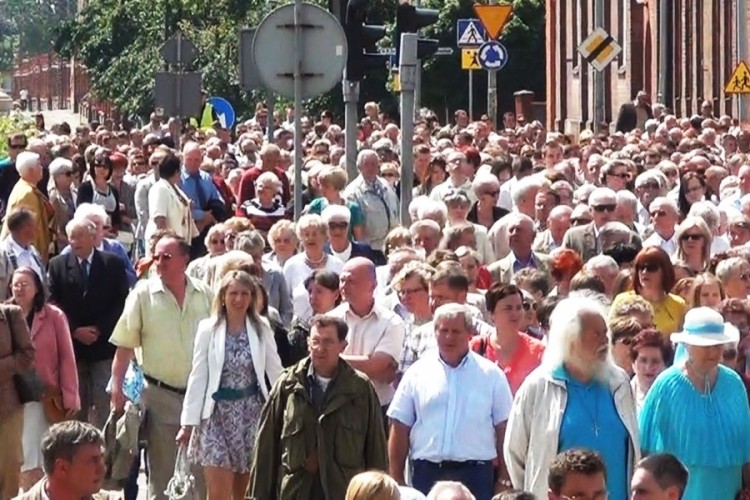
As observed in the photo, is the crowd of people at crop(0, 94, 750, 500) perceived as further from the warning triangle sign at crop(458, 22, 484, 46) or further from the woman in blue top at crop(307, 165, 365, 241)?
the warning triangle sign at crop(458, 22, 484, 46)

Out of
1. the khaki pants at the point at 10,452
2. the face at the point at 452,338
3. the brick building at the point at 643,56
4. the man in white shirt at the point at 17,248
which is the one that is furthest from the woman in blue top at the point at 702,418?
the brick building at the point at 643,56

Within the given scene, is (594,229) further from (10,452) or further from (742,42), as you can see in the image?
(742,42)

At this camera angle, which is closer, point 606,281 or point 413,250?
point 606,281

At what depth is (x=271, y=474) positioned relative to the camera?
11.8 m

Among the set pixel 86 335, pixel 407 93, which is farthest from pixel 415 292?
pixel 407 93

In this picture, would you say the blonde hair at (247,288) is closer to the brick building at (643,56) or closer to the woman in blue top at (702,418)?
the woman in blue top at (702,418)

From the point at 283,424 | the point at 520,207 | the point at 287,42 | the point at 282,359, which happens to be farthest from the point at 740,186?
the point at 283,424

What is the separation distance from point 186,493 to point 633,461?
355 cm

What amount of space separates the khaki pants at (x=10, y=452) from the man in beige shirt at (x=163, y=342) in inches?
32.0

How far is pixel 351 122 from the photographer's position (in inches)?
801

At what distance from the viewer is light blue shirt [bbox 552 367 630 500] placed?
10.9 meters

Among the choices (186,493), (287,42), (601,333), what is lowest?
(186,493)

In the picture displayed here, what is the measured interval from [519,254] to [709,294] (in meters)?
3.00

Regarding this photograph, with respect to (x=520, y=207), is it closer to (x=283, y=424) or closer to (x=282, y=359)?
(x=282, y=359)
